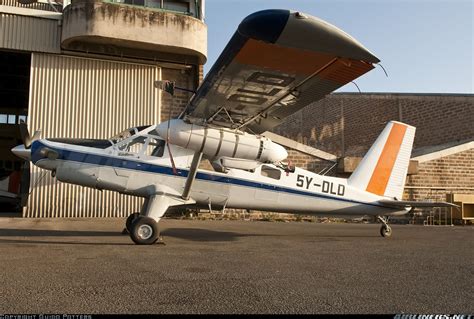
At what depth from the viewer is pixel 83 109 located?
15.7 meters

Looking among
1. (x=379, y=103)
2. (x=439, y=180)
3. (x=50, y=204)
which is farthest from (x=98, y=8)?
(x=379, y=103)

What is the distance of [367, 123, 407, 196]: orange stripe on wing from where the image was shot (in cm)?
1036

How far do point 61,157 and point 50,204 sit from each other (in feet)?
24.9

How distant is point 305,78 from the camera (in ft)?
21.8

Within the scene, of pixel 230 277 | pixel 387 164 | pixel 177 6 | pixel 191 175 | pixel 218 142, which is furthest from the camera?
pixel 177 6

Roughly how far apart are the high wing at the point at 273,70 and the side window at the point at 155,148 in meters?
1.17

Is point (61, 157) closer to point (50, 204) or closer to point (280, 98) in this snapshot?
point (280, 98)

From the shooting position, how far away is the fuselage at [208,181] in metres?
8.28

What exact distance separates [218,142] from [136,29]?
9449mm

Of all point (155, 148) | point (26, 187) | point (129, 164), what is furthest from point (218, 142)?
point (26, 187)

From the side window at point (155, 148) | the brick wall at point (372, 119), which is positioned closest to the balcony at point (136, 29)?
the side window at point (155, 148)

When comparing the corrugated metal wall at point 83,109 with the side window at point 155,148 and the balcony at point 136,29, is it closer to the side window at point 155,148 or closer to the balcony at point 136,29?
the balcony at point 136,29

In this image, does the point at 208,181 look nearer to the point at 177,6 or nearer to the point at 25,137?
the point at 25,137

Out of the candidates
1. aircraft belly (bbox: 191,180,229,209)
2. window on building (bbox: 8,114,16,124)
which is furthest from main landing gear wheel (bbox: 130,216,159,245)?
window on building (bbox: 8,114,16,124)
